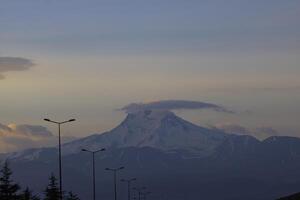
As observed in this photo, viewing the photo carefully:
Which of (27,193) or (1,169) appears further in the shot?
(27,193)

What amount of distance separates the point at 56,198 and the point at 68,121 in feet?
26.5

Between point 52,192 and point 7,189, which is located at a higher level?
point 7,189

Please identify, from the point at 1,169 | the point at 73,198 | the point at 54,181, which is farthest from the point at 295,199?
the point at 1,169

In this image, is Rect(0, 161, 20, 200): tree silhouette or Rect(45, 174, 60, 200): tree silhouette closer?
Rect(0, 161, 20, 200): tree silhouette

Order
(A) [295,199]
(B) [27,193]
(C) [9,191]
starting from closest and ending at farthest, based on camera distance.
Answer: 1. (C) [9,191]
2. (B) [27,193]
3. (A) [295,199]

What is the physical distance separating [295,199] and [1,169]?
9733cm

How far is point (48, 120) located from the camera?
94.2 meters

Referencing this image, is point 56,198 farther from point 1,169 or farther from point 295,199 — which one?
point 295,199

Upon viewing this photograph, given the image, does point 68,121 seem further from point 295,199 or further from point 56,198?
point 295,199

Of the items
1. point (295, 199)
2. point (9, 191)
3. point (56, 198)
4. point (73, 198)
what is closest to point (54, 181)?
point (56, 198)

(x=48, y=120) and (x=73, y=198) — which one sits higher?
(x=48, y=120)

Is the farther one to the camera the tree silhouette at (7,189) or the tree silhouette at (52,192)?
the tree silhouette at (52,192)

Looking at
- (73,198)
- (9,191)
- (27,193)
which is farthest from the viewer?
(73,198)

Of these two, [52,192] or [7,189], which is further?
[52,192]
